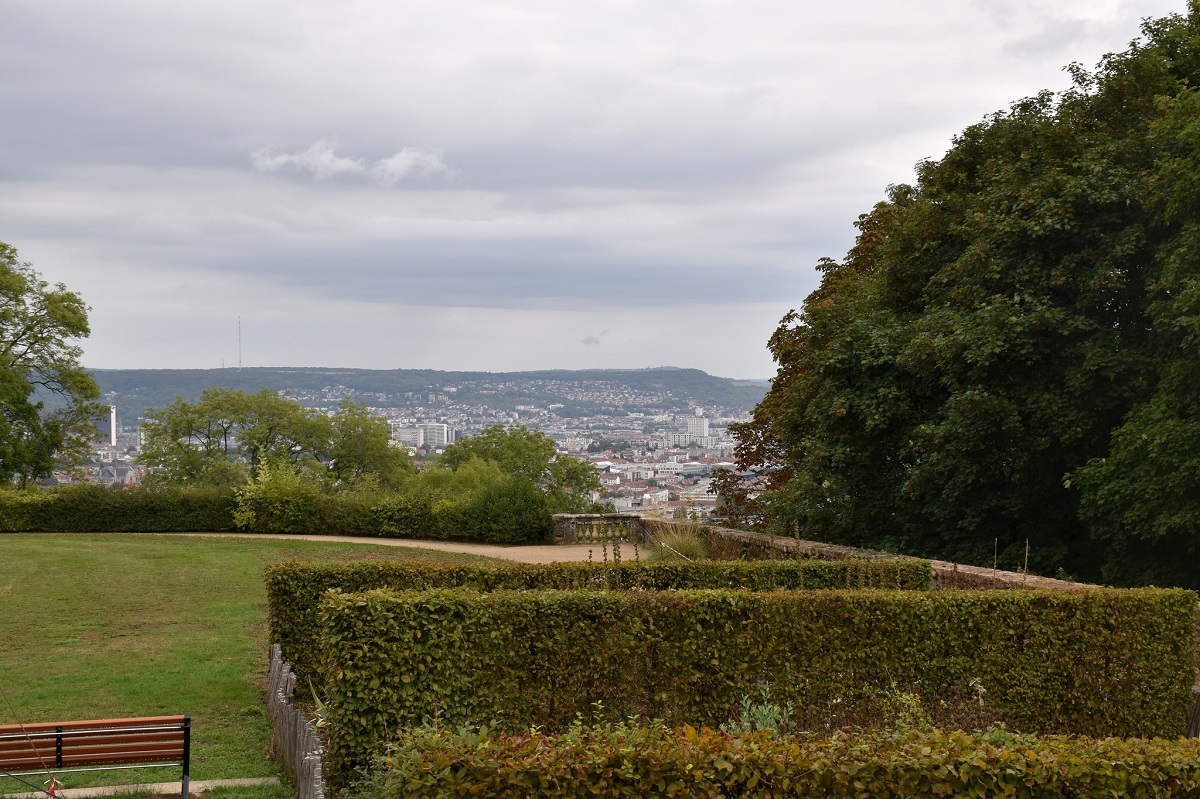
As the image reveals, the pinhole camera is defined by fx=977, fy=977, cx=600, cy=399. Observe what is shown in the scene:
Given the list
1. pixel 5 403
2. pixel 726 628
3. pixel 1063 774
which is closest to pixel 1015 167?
pixel 726 628

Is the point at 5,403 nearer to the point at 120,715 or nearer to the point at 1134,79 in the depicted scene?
the point at 120,715

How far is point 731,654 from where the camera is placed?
711cm

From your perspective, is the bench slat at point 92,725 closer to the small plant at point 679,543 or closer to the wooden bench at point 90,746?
the wooden bench at point 90,746

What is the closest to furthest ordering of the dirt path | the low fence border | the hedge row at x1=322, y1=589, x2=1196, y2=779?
the low fence border → the hedge row at x1=322, y1=589, x2=1196, y2=779 → the dirt path

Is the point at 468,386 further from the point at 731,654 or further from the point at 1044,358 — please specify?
the point at 731,654

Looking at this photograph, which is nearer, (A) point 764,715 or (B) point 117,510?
(A) point 764,715

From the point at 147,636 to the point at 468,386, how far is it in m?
96.3

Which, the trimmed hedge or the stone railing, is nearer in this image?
the stone railing

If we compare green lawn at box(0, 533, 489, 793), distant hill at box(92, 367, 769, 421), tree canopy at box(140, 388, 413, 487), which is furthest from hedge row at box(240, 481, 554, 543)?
distant hill at box(92, 367, 769, 421)

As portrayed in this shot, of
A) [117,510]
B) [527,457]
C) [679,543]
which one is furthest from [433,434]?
[679,543]

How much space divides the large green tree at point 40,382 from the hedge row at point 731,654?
111 feet

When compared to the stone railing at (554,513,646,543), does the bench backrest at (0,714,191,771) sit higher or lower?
higher

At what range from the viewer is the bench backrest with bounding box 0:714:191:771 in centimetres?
628

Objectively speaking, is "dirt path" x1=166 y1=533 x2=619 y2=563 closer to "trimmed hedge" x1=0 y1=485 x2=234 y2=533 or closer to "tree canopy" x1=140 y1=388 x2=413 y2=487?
"trimmed hedge" x1=0 y1=485 x2=234 y2=533
